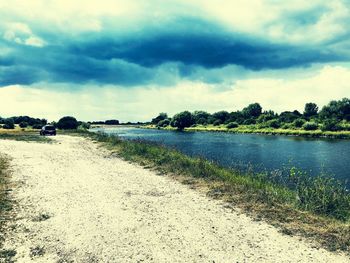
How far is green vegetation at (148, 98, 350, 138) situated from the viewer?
9056 centimetres

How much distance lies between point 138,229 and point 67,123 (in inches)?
4277

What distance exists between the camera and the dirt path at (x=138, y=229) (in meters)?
8.95

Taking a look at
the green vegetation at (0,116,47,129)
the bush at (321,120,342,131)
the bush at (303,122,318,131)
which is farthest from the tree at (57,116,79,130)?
the bush at (321,120,342,131)

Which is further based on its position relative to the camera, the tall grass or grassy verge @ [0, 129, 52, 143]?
grassy verge @ [0, 129, 52, 143]

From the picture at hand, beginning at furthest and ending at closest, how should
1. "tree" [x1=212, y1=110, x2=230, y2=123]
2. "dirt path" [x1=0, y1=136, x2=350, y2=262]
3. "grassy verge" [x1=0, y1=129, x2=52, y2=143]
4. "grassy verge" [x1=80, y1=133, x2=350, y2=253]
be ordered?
"tree" [x1=212, y1=110, x2=230, y2=123] < "grassy verge" [x1=0, y1=129, x2=52, y2=143] < "grassy verge" [x1=80, y1=133, x2=350, y2=253] < "dirt path" [x1=0, y1=136, x2=350, y2=262]

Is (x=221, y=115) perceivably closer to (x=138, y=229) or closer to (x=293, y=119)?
(x=293, y=119)

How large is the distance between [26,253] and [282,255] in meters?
7.07

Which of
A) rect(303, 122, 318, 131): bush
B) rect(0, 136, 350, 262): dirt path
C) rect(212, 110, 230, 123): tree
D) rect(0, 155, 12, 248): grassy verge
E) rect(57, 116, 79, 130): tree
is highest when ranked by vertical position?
rect(212, 110, 230, 123): tree

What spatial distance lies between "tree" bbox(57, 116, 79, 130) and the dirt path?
98.8 metres

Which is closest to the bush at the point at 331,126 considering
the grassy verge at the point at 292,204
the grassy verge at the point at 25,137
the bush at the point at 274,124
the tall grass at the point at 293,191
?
the bush at the point at 274,124

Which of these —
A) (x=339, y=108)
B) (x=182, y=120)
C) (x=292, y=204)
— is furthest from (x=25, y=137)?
(x=339, y=108)

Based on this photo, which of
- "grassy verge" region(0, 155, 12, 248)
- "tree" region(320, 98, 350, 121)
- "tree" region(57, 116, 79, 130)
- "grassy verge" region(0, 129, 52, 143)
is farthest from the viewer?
"tree" region(320, 98, 350, 121)

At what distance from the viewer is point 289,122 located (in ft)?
399

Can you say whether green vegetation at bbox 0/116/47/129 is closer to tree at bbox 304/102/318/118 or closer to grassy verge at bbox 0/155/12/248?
grassy verge at bbox 0/155/12/248
